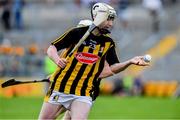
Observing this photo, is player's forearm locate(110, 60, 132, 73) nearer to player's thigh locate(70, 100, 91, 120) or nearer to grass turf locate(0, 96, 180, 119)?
player's thigh locate(70, 100, 91, 120)

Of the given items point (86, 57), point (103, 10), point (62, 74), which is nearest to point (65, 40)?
point (86, 57)

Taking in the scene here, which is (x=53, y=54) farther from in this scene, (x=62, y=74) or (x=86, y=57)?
(x=86, y=57)

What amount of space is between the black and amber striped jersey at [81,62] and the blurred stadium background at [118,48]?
457 inches

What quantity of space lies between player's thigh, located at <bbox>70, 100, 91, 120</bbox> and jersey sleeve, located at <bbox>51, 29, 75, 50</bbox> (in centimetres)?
82

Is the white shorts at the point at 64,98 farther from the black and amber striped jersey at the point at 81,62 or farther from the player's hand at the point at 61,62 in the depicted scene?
the player's hand at the point at 61,62

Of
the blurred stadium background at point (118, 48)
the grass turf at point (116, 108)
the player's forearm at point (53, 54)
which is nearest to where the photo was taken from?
the player's forearm at point (53, 54)

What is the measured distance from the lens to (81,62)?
1123 centimetres

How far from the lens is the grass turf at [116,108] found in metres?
21.2

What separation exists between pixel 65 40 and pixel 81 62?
0.39 meters

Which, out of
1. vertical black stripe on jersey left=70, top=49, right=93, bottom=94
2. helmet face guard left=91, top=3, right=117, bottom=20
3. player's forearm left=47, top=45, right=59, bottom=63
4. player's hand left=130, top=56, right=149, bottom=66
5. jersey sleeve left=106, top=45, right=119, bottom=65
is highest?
helmet face guard left=91, top=3, right=117, bottom=20

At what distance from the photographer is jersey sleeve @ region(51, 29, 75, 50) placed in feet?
36.7

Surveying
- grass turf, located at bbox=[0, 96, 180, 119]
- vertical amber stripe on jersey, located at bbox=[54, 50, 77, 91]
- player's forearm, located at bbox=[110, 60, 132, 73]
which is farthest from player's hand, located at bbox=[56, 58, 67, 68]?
grass turf, located at bbox=[0, 96, 180, 119]

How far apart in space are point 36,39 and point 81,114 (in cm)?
1909

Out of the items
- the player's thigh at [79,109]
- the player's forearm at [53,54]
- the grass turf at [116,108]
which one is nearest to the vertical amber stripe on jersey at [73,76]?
the player's thigh at [79,109]
